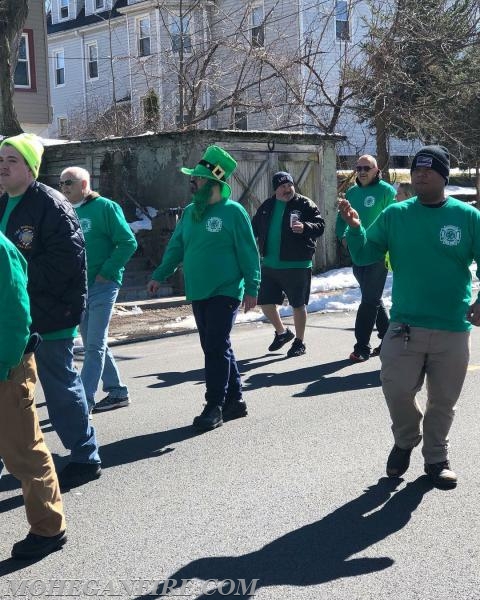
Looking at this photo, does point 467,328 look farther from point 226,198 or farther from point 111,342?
point 111,342

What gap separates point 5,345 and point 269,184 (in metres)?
13.7

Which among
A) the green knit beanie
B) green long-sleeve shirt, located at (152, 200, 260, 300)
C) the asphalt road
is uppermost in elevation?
the green knit beanie

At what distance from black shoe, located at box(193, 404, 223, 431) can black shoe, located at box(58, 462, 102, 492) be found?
1291 millimetres

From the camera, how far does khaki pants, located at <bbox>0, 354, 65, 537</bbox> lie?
13.5ft

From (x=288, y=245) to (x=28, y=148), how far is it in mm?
4990

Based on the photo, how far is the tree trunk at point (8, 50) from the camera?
63.5 feet

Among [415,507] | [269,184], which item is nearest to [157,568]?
[415,507]

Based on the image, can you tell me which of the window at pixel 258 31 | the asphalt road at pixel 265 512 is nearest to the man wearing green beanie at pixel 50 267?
the asphalt road at pixel 265 512

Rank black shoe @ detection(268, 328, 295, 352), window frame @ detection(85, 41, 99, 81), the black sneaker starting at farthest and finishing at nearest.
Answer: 1. window frame @ detection(85, 41, 99, 81)
2. black shoe @ detection(268, 328, 295, 352)
3. the black sneaker

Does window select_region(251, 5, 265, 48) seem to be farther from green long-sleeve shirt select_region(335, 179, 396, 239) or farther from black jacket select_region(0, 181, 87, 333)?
black jacket select_region(0, 181, 87, 333)

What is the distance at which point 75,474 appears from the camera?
537 centimetres

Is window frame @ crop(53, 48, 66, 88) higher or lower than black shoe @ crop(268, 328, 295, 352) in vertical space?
higher

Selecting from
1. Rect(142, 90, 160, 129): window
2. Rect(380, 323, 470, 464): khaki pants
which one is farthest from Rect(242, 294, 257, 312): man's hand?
Rect(142, 90, 160, 129): window

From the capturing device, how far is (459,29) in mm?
21422
